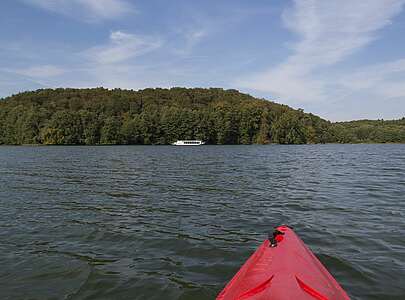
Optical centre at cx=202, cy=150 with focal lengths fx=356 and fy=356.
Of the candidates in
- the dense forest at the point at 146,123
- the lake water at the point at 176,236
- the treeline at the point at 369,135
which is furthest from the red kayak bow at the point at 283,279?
the treeline at the point at 369,135

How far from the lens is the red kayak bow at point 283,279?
4402 mm

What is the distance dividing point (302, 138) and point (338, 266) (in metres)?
145

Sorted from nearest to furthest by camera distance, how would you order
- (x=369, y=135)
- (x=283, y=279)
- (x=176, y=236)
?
(x=283, y=279) → (x=176, y=236) → (x=369, y=135)

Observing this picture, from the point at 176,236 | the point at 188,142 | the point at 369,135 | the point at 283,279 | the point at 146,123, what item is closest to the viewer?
the point at 283,279

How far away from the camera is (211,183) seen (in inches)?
851

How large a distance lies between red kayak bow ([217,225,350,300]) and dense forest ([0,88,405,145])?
412 ft

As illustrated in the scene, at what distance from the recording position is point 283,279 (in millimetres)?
4805

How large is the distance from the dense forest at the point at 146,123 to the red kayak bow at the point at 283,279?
→ 12551cm

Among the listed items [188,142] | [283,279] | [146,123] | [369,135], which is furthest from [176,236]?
[369,135]

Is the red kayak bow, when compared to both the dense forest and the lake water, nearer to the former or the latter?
the lake water

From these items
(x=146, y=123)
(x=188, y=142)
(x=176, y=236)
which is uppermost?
(x=146, y=123)

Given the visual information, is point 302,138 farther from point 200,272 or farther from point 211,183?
point 200,272

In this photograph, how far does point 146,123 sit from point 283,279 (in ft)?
439

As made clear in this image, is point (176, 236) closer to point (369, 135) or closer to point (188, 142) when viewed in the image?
point (188, 142)
